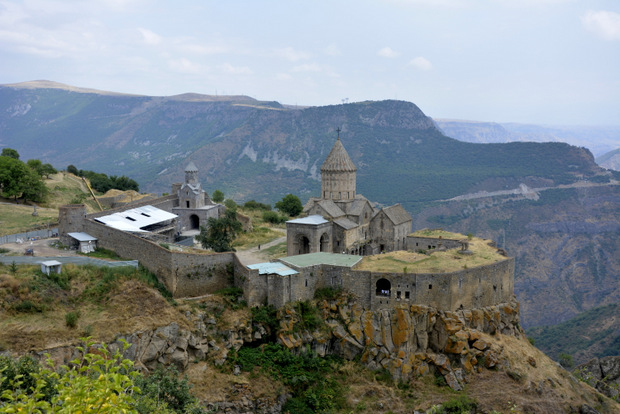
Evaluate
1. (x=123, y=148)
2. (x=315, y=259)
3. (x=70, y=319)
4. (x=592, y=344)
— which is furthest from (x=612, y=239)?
(x=123, y=148)

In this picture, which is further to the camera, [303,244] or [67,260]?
[303,244]

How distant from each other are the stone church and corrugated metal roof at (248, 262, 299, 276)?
6.11 m

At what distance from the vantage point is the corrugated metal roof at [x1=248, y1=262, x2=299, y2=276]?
27484 millimetres

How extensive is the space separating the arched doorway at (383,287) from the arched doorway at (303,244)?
305 inches

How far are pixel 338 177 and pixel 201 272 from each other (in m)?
14.8

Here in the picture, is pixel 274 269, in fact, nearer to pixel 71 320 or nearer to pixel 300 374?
A: pixel 300 374

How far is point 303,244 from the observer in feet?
117

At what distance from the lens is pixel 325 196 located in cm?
3931

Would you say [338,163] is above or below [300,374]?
above

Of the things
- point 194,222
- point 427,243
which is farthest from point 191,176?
point 427,243

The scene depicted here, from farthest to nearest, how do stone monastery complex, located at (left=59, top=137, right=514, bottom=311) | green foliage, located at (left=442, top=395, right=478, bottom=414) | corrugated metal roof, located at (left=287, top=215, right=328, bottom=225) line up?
corrugated metal roof, located at (left=287, top=215, right=328, bottom=225)
stone monastery complex, located at (left=59, top=137, right=514, bottom=311)
green foliage, located at (left=442, top=395, right=478, bottom=414)

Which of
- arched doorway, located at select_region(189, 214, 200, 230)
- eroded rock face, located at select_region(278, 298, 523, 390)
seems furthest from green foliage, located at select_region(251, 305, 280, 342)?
arched doorway, located at select_region(189, 214, 200, 230)

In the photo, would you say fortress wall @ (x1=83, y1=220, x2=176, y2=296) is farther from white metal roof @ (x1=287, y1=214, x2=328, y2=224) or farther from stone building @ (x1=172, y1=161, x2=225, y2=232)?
white metal roof @ (x1=287, y1=214, x2=328, y2=224)

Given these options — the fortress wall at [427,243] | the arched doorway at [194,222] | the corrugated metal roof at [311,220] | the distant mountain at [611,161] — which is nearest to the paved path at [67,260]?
the corrugated metal roof at [311,220]
